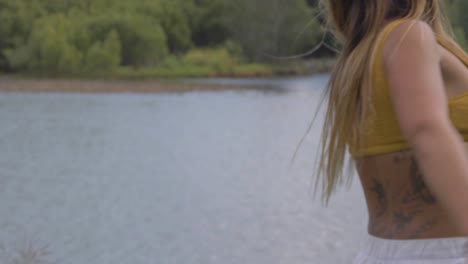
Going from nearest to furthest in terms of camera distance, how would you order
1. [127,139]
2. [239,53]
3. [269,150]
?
[269,150] < [127,139] < [239,53]

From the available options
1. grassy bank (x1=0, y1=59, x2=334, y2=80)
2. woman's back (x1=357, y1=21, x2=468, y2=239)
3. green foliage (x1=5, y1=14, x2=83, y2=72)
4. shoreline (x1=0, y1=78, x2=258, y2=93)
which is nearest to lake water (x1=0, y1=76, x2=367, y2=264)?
woman's back (x1=357, y1=21, x2=468, y2=239)

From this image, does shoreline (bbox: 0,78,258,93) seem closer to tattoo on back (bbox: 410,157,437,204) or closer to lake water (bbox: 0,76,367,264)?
lake water (bbox: 0,76,367,264)

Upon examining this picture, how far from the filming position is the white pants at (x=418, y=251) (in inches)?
39.4

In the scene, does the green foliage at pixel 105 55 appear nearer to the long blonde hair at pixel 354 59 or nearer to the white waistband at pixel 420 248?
the long blonde hair at pixel 354 59

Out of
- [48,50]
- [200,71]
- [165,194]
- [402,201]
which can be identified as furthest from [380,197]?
[200,71]

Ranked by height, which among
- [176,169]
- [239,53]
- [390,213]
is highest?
[390,213]

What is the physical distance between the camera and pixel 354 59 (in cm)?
109

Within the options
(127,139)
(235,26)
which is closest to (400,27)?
(127,139)

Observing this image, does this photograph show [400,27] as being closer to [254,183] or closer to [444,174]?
[444,174]

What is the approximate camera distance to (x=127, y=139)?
1327 centimetres

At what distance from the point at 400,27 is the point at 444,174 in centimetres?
19

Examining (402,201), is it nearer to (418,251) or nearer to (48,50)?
(418,251)

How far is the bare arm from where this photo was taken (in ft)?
3.03

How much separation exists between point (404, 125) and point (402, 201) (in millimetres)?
140
